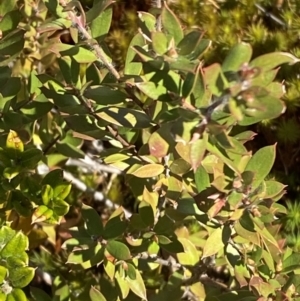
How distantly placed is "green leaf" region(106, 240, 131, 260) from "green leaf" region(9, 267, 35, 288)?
0.24 m

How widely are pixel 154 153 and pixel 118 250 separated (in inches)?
16.9

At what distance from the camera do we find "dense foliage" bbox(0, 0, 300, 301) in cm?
106

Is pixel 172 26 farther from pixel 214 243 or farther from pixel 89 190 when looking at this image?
pixel 89 190

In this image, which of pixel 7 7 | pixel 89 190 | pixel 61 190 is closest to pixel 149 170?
pixel 61 190

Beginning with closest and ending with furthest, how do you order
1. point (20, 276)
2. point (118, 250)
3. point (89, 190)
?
point (20, 276) → point (118, 250) → point (89, 190)

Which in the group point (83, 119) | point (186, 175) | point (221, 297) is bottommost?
point (221, 297)

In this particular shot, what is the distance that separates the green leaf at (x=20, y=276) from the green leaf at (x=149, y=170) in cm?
34

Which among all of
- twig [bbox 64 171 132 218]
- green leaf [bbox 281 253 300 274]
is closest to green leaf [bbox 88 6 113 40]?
green leaf [bbox 281 253 300 274]

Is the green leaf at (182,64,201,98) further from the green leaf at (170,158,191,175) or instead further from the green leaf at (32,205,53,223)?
the green leaf at (32,205,53,223)

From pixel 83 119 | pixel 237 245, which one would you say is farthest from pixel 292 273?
pixel 83 119

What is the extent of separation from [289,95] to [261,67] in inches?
46.7

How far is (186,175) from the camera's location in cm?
149

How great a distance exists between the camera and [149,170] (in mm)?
1420

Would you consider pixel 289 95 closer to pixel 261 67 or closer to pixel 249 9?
pixel 249 9
